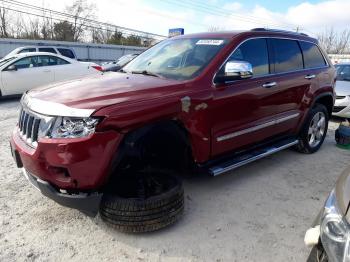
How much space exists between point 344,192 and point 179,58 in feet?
8.25

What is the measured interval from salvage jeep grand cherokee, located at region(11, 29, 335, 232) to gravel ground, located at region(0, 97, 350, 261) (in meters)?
0.25

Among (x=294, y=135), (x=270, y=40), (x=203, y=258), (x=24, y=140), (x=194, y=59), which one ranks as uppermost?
(x=270, y=40)

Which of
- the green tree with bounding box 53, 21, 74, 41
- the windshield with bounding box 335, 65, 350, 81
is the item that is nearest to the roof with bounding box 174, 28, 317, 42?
the windshield with bounding box 335, 65, 350, 81

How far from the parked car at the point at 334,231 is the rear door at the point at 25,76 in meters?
9.87

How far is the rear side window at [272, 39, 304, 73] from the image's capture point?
4.49m

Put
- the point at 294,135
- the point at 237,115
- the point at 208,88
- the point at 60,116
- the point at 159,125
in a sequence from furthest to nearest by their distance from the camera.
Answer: the point at 294,135
the point at 237,115
the point at 208,88
the point at 159,125
the point at 60,116

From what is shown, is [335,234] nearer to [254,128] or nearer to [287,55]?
[254,128]

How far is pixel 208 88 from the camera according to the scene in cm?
339

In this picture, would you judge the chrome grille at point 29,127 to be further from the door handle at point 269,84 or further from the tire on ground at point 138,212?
the door handle at point 269,84

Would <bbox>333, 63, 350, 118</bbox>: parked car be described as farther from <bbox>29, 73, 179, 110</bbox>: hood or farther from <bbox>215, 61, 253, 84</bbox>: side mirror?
<bbox>29, 73, 179, 110</bbox>: hood

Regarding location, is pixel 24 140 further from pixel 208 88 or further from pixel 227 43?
pixel 227 43

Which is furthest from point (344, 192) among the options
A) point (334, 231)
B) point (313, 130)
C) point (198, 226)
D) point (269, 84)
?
point (313, 130)

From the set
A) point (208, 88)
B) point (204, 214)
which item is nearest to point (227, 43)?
point (208, 88)

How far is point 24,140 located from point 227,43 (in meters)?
2.41
